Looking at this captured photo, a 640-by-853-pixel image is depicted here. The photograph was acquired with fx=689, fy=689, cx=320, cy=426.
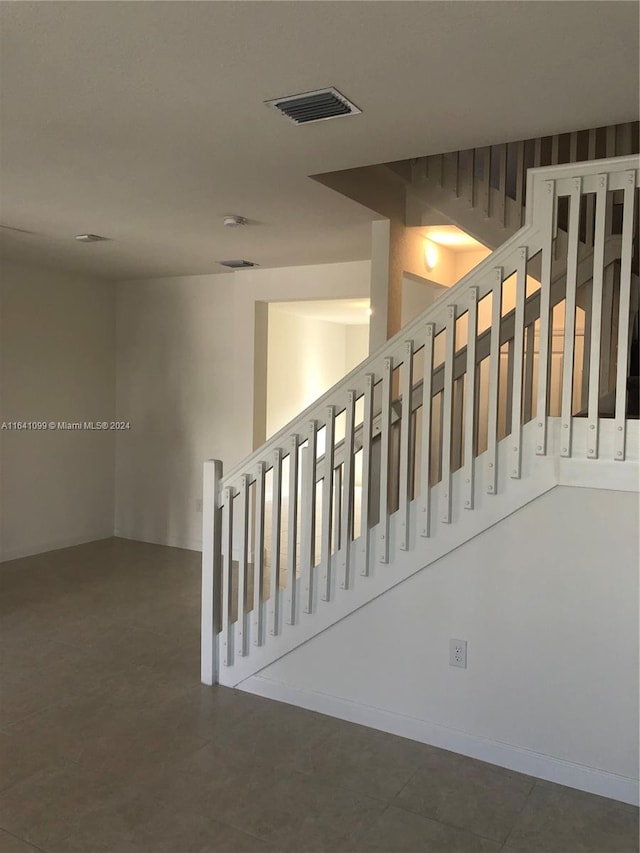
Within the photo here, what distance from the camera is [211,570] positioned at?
3523mm

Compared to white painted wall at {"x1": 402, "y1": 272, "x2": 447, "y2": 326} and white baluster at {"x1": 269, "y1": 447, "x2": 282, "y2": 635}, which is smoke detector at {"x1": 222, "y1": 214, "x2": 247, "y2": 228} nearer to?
white painted wall at {"x1": 402, "y1": 272, "x2": 447, "y2": 326}

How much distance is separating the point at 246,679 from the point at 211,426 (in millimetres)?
3257

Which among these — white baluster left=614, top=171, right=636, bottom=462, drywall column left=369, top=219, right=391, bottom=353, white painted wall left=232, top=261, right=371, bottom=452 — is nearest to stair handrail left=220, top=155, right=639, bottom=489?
white baluster left=614, top=171, right=636, bottom=462

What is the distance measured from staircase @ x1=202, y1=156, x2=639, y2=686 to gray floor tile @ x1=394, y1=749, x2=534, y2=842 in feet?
2.46

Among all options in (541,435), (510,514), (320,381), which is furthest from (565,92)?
(320,381)

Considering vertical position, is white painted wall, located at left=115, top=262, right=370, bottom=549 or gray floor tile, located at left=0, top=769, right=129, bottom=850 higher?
white painted wall, located at left=115, top=262, right=370, bottom=549

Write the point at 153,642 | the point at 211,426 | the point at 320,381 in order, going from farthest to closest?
the point at 320,381, the point at 211,426, the point at 153,642

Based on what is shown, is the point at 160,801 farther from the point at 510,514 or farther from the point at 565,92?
the point at 565,92

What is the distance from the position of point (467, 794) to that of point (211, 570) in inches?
62.3

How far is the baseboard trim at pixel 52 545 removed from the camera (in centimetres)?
595

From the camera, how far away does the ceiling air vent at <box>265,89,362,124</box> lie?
2.42 meters

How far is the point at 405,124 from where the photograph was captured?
2.70 metres

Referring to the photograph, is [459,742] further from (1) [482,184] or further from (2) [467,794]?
(1) [482,184]

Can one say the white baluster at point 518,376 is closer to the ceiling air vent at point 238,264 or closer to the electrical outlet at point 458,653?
the electrical outlet at point 458,653
